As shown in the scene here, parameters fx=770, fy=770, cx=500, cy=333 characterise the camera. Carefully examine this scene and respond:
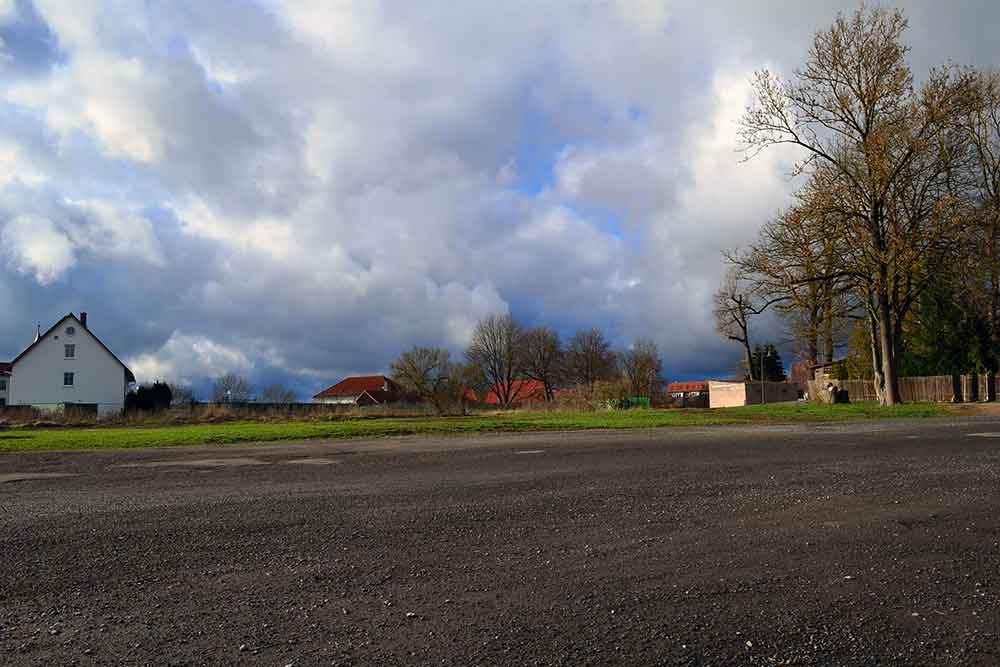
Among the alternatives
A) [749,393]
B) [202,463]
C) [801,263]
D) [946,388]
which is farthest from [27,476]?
[749,393]

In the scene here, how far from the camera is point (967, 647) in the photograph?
452 centimetres

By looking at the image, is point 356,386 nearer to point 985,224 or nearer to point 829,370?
point 829,370

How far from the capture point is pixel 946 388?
44.9 m

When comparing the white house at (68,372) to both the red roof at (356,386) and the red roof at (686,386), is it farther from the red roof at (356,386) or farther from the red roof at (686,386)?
the red roof at (686,386)

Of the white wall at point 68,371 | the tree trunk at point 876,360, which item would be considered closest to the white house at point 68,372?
the white wall at point 68,371

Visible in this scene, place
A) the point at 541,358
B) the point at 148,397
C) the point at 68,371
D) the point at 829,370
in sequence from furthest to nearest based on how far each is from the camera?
the point at 541,358
the point at 68,371
the point at 148,397
the point at 829,370

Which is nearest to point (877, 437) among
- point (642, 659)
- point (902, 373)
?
point (642, 659)

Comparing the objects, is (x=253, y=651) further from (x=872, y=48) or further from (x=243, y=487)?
(x=872, y=48)

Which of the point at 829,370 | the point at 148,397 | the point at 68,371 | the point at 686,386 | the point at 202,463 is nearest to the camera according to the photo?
the point at 202,463

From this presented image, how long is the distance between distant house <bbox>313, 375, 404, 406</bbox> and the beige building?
44.4m

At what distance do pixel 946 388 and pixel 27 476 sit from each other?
46789 mm

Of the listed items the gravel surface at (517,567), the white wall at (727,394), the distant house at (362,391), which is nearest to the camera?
the gravel surface at (517,567)

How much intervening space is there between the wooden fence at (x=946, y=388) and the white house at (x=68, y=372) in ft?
201

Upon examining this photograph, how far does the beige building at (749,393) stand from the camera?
68375 millimetres
